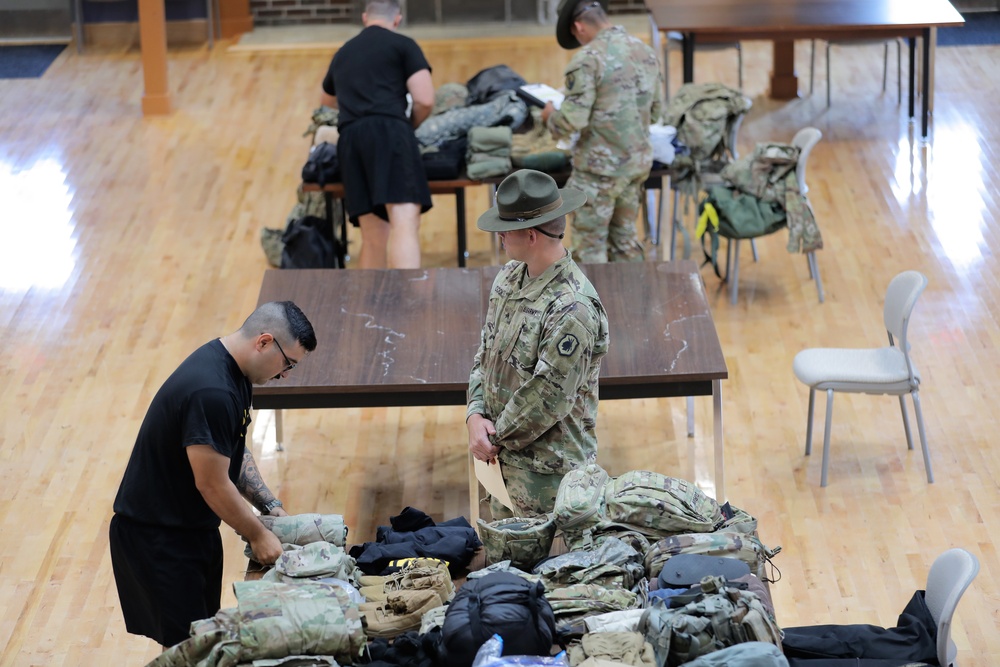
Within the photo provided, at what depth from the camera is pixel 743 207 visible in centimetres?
707

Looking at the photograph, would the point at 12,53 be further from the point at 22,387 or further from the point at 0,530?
the point at 0,530

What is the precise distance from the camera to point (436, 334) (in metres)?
5.21

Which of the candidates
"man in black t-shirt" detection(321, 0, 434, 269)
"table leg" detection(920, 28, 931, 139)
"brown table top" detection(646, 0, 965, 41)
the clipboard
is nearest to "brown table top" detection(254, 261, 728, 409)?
"man in black t-shirt" detection(321, 0, 434, 269)

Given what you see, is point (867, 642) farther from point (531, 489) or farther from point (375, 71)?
point (375, 71)

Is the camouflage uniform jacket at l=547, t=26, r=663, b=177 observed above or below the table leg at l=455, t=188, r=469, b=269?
above

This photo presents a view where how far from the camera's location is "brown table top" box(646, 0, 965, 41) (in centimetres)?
911

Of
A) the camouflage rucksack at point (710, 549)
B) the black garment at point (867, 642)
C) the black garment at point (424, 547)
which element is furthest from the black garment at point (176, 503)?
the black garment at point (867, 642)

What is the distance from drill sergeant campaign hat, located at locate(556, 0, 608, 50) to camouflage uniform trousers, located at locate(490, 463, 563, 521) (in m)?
3.11

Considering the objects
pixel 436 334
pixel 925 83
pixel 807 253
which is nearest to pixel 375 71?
pixel 436 334

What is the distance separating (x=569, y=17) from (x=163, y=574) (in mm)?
3990

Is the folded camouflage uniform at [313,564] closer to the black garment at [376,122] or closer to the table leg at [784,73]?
the black garment at [376,122]

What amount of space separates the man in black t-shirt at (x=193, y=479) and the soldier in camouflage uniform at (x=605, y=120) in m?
3.26

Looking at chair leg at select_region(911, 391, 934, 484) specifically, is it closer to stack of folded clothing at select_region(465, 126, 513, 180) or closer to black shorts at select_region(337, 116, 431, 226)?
stack of folded clothing at select_region(465, 126, 513, 180)

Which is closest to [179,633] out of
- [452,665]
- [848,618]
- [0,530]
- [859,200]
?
[452,665]
